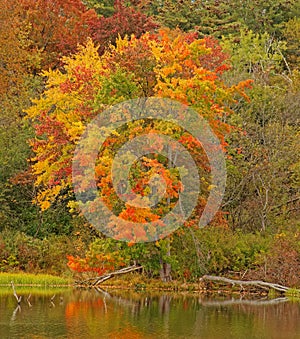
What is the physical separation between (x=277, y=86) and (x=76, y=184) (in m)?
14.2

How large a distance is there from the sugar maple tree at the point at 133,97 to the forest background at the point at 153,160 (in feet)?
0.20

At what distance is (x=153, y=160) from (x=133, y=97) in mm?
3278

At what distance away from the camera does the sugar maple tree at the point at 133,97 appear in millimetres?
28516

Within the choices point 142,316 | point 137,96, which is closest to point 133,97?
point 137,96

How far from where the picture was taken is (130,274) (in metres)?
30.4

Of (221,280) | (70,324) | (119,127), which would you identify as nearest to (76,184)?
(119,127)

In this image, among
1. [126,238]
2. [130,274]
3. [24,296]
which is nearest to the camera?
[24,296]

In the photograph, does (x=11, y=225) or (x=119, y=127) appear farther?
(x=11, y=225)

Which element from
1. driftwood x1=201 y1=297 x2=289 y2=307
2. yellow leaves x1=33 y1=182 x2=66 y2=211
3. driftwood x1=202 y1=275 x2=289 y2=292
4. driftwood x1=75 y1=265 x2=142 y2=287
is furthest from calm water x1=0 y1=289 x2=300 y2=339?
yellow leaves x1=33 y1=182 x2=66 y2=211

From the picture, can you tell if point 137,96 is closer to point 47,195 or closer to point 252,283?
point 47,195

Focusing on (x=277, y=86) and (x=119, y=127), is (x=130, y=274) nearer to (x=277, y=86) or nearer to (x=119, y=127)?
(x=119, y=127)

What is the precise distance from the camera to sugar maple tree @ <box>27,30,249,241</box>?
93.6 ft

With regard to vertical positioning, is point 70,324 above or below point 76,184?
below

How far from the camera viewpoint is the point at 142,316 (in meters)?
22.2
